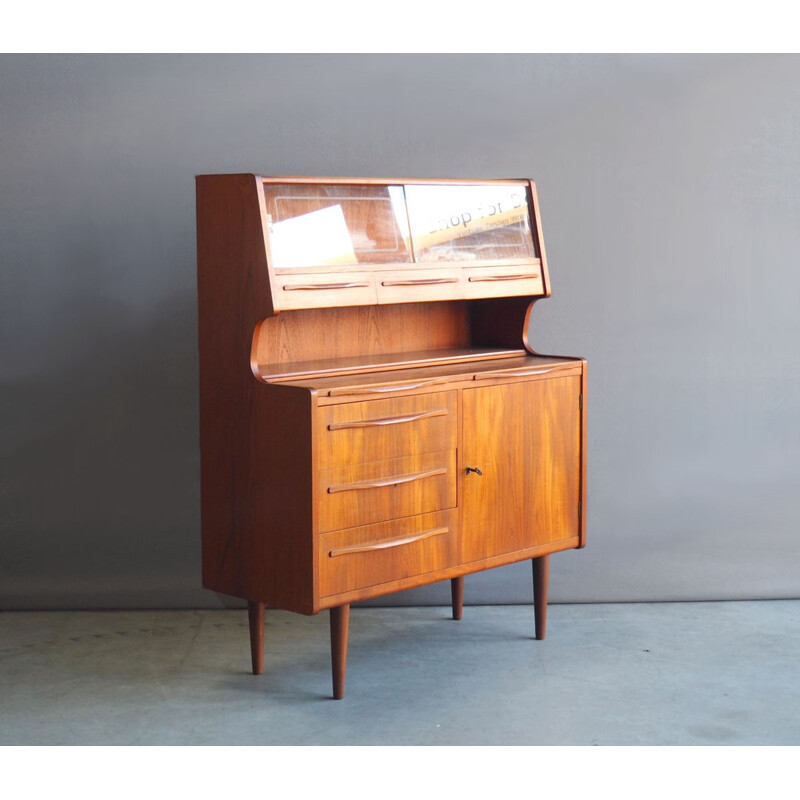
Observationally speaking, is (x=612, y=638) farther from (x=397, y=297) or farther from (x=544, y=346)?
(x=397, y=297)

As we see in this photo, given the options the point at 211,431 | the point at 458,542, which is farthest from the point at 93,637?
the point at 458,542

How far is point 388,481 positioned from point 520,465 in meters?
0.59

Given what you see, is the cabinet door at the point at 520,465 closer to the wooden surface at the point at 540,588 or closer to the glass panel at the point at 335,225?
the wooden surface at the point at 540,588

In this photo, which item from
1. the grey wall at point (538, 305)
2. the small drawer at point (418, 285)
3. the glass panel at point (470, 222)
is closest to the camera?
the small drawer at point (418, 285)

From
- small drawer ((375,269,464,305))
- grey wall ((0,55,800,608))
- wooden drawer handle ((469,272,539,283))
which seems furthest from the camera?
grey wall ((0,55,800,608))

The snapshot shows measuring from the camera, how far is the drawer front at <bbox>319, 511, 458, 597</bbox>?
140 inches

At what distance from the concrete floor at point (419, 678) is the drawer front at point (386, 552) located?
1.31 feet

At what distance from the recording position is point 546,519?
416cm

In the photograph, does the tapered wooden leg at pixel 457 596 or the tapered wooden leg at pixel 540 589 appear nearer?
the tapered wooden leg at pixel 540 589

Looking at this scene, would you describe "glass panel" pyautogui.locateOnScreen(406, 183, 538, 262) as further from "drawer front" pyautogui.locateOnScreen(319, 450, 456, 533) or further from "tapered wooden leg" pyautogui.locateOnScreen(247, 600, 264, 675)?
"tapered wooden leg" pyautogui.locateOnScreen(247, 600, 264, 675)

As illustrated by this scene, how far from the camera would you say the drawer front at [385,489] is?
3.54m

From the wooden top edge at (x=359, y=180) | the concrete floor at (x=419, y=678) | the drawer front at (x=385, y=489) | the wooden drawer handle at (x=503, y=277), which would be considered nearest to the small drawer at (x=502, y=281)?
the wooden drawer handle at (x=503, y=277)

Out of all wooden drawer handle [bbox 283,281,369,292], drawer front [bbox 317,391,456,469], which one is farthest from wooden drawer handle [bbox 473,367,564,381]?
wooden drawer handle [bbox 283,281,369,292]

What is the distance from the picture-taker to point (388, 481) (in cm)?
366
